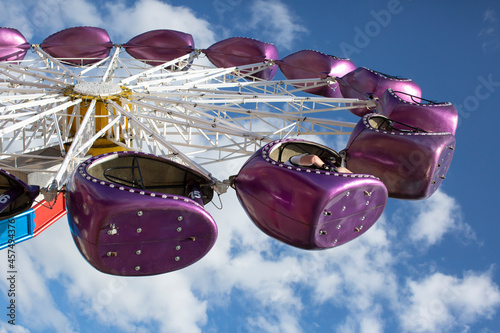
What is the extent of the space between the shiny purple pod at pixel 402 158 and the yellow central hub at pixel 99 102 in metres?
6.32

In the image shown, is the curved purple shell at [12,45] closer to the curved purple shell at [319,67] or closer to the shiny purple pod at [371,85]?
the curved purple shell at [319,67]

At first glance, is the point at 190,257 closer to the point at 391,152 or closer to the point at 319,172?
the point at 319,172

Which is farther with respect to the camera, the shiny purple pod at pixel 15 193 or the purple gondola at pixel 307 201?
the shiny purple pod at pixel 15 193

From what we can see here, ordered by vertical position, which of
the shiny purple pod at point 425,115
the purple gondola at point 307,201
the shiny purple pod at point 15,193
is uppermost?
the shiny purple pod at point 425,115

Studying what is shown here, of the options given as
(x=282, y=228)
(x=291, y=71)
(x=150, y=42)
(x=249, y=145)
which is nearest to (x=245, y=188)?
(x=282, y=228)

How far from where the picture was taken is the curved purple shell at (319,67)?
64.3 ft

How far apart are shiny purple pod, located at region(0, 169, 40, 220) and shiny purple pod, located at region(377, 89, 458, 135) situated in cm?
835

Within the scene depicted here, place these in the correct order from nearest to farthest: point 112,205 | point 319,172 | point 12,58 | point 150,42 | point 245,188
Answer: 1. point 112,205
2. point 319,172
3. point 245,188
4. point 12,58
5. point 150,42

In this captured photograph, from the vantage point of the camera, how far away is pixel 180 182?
10.9m

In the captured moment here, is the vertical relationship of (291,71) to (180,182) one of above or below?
above

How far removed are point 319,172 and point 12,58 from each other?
14366mm

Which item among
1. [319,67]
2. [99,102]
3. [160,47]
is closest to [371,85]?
[319,67]

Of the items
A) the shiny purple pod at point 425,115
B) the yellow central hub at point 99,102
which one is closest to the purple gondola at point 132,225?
the yellow central hub at point 99,102

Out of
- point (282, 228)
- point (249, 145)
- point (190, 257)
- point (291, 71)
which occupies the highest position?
point (291, 71)
